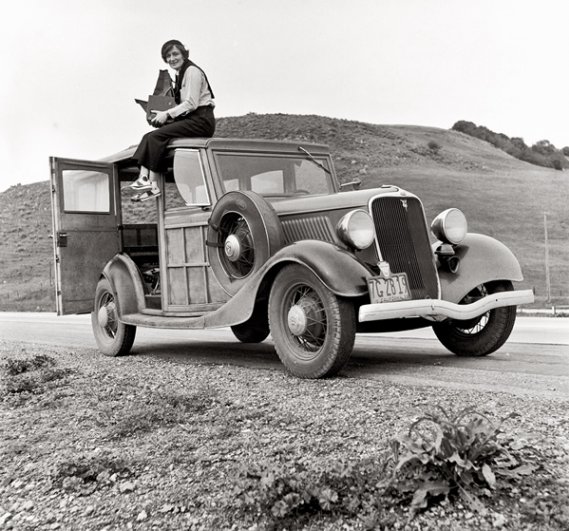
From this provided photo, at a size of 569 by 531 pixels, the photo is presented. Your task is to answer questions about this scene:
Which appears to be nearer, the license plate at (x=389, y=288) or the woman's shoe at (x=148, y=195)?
the license plate at (x=389, y=288)

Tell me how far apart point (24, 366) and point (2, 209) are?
26.9 metres

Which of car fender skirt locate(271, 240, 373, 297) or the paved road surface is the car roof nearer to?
car fender skirt locate(271, 240, 373, 297)

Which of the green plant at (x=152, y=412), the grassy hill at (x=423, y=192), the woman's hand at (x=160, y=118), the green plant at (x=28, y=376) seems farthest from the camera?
the grassy hill at (x=423, y=192)

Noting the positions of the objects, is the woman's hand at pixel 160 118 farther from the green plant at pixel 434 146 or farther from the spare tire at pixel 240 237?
the green plant at pixel 434 146

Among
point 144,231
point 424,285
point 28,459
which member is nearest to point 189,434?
point 28,459

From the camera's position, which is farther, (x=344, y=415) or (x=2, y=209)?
(x=2, y=209)

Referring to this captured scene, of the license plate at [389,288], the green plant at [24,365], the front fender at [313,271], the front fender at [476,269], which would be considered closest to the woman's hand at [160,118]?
the front fender at [313,271]

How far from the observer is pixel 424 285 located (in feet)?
17.3

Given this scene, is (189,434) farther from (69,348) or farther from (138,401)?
(69,348)

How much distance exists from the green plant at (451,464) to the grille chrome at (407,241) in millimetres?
2724

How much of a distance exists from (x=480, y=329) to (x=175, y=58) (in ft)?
12.9

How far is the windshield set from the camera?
6.14 metres

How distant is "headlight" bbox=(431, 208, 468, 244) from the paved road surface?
1065 mm

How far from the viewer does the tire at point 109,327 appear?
6801 mm
